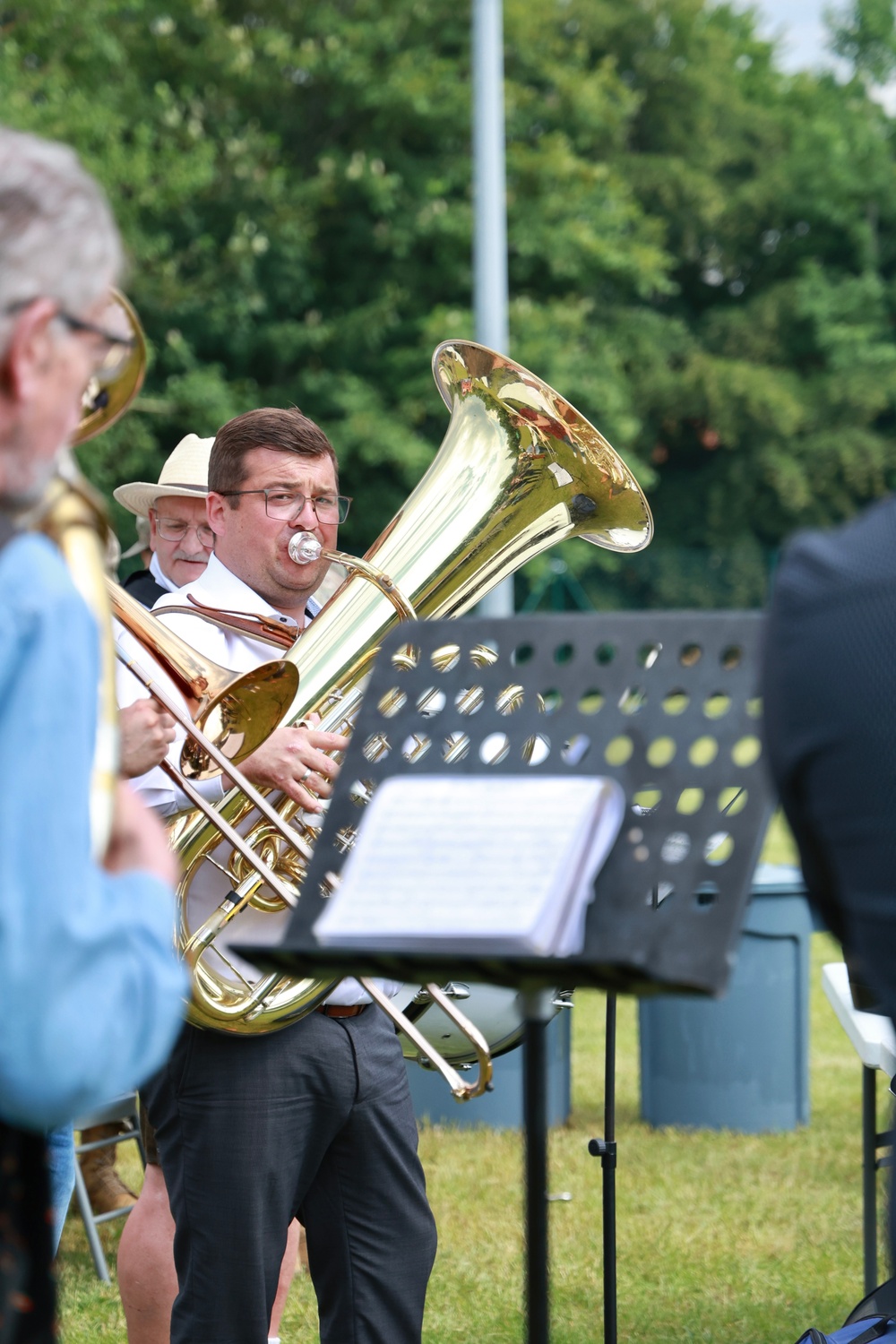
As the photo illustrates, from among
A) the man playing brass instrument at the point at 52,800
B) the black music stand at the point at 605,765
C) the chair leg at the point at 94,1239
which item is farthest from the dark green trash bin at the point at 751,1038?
the man playing brass instrument at the point at 52,800

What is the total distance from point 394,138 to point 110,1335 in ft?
52.5

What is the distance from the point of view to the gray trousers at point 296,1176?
2451 mm

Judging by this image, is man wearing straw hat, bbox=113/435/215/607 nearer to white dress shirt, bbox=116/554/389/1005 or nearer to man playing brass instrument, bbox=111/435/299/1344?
man playing brass instrument, bbox=111/435/299/1344

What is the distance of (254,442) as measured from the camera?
288 centimetres

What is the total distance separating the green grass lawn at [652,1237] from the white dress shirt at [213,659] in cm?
147

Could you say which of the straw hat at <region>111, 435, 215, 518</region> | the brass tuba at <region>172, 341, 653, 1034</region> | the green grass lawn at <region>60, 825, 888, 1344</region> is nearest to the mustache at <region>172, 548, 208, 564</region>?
Result: the straw hat at <region>111, 435, 215, 518</region>

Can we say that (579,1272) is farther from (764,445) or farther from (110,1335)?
(764,445)

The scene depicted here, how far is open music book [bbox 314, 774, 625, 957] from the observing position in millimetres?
1369

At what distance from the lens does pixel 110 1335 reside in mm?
3602

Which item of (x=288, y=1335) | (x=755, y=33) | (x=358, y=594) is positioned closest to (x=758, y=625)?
(x=358, y=594)

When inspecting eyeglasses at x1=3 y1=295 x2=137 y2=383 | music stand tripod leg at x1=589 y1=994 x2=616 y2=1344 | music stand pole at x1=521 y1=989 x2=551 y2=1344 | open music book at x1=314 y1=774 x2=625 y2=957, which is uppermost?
eyeglasses at x1=3 y1=295 x2=137 y2=383

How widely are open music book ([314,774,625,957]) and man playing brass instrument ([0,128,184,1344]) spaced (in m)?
0.21

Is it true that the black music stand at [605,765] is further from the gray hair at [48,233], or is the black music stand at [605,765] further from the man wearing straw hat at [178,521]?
the man wearing straw hat at [178,521]

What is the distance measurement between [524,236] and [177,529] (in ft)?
48.1
